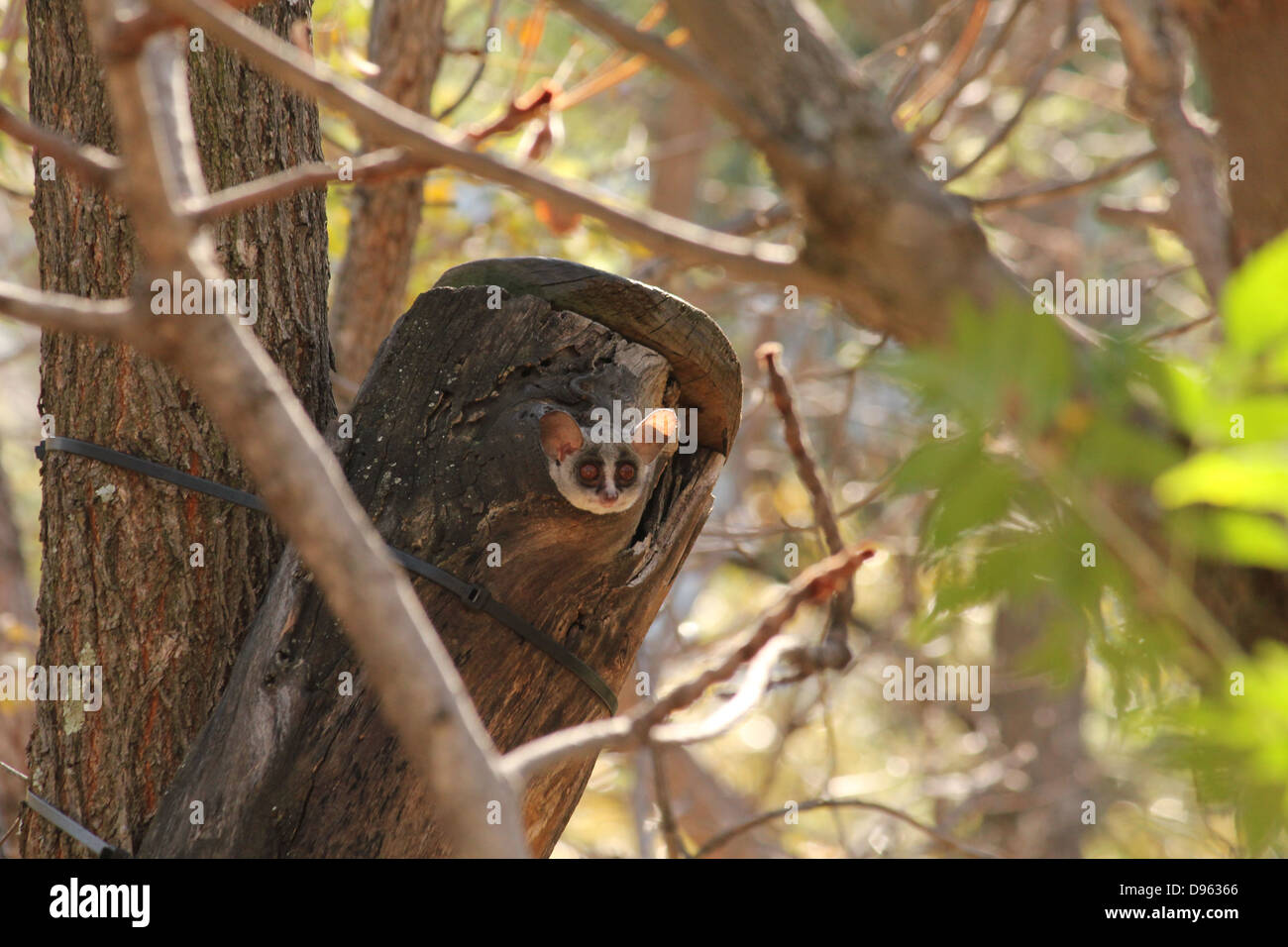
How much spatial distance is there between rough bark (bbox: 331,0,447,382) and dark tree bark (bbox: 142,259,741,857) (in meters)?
1.70

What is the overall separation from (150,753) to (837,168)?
1.46 metres

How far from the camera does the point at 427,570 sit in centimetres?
172

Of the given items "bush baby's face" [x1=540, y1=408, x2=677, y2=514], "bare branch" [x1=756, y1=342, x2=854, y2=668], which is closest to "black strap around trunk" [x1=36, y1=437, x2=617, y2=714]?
"bush baby's face" [x1=540, y1=408, x2=677, y2=514]

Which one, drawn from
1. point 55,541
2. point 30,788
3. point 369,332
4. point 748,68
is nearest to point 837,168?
point 748,68

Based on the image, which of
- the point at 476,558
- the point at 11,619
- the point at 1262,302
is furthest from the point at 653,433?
the point at 11,619

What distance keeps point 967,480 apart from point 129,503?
59.7 inches

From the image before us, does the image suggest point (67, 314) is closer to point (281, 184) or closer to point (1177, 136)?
point (281, 184)

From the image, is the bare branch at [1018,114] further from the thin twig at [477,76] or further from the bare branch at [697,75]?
the bare branch at [697,75]

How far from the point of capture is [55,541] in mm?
1977

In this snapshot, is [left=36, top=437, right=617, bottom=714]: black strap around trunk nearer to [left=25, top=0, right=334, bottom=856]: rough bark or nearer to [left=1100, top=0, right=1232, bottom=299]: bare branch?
[left=25, top=0, right=334, bottom=856]: rough bark

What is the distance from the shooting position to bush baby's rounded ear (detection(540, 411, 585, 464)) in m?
1.74

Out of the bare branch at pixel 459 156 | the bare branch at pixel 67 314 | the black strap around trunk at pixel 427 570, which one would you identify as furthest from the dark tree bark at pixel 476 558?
the bare branch at pixel 67 314

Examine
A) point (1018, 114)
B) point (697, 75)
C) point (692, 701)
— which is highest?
point (1018, 114)

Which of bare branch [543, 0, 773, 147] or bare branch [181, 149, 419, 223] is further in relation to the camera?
bare branch [543, 0, 773, 147]
